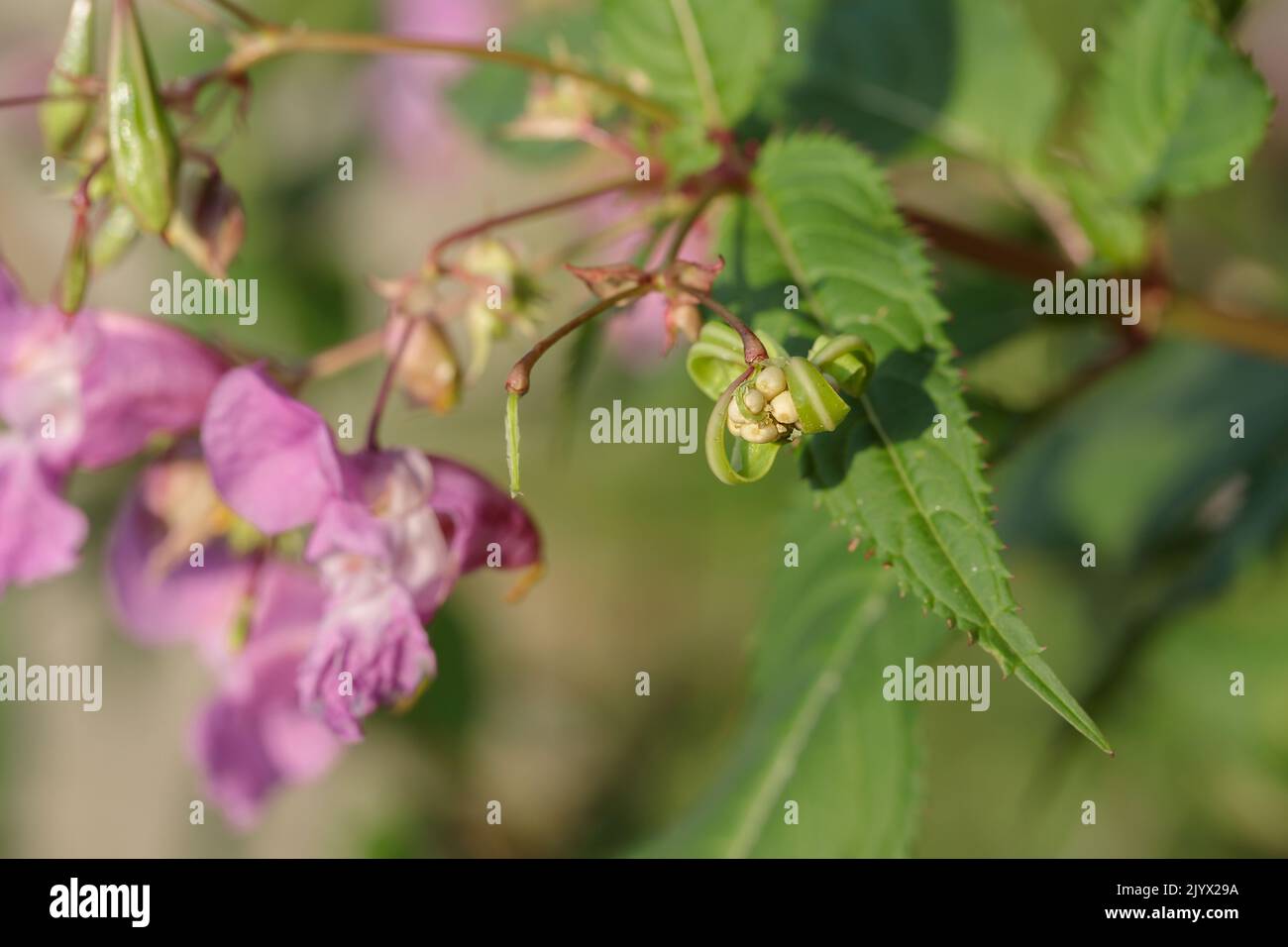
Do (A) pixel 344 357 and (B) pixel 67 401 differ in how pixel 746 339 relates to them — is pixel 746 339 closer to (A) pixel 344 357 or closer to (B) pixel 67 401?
(A) pixel 344 357

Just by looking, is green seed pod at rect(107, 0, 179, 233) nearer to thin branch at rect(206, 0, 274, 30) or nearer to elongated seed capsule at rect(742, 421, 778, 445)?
thin branch at rect(206, 0, 274, 30)

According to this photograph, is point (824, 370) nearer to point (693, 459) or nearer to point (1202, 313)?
point (1202, 313)

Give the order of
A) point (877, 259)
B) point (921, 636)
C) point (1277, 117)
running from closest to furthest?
point (877, 259) < point (921, 636) < point (1277, 117)

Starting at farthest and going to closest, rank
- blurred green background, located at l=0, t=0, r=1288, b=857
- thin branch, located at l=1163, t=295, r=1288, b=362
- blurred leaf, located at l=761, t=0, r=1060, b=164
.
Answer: blurred green background, located at l=0, t=0, r=1288, b=857, blurred leaf, located at l=761, t=0, r=1060, b=164, thin branch, located at l=1163, t=295, r=1288, b=362

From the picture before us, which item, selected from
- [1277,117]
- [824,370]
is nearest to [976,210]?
[1277,117]

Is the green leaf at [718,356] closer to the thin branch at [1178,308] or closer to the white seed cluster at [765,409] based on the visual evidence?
the white seed cluster at [765,409]

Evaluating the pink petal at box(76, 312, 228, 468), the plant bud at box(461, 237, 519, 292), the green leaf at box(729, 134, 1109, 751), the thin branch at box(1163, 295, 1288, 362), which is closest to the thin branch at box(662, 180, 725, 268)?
the green leaf at box(729, 134, 1109, 751)
